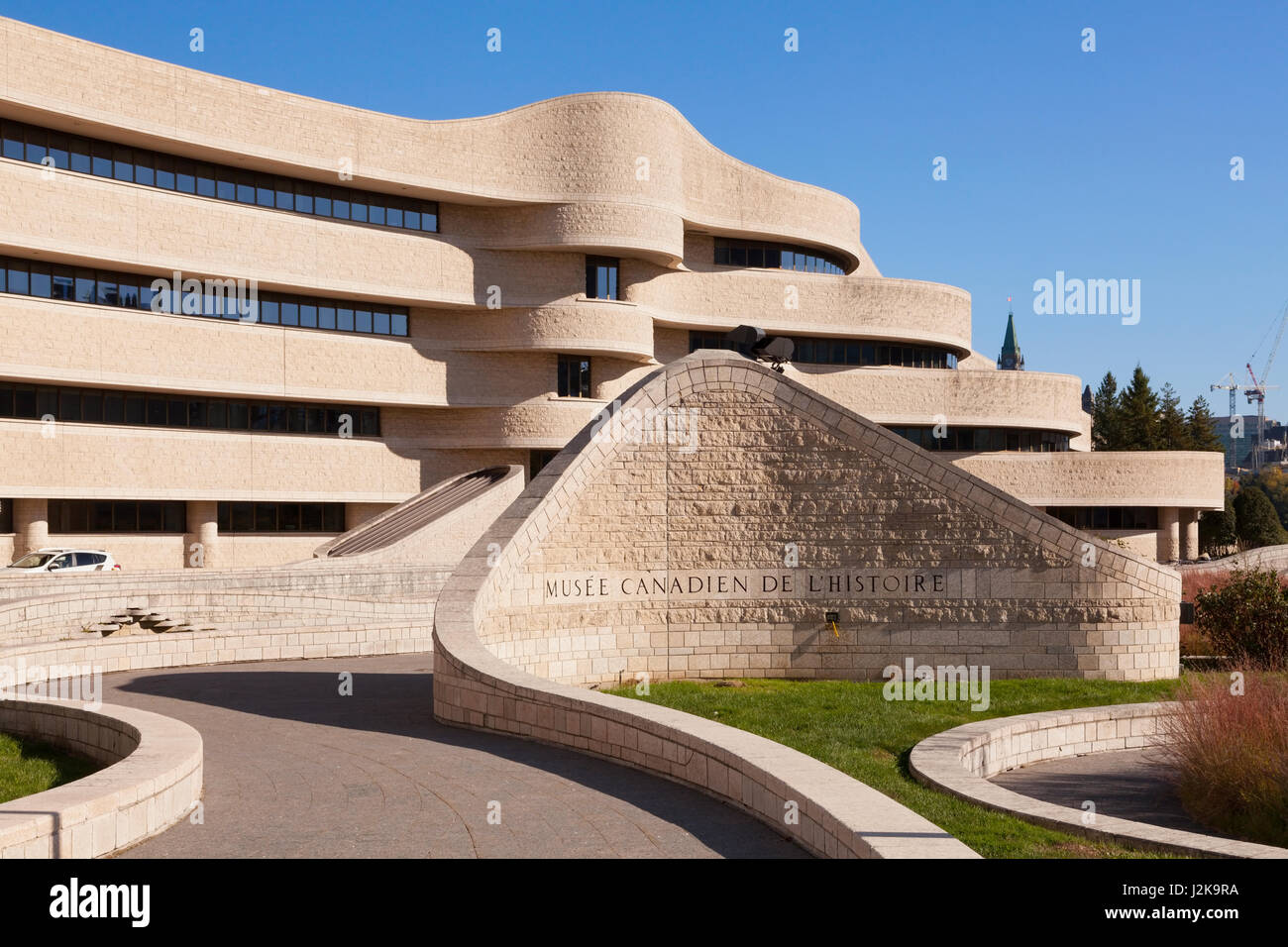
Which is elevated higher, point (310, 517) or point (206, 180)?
point (206, 180)

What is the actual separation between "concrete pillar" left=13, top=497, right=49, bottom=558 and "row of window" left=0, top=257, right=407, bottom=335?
→ 642 cm

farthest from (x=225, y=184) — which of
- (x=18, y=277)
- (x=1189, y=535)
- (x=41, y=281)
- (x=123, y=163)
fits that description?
(x=1189, y=535)

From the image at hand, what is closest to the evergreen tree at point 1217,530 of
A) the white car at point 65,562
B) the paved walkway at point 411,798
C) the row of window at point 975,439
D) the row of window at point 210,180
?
the row of window at point 975,439

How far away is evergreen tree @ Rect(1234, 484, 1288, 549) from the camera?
250 ft

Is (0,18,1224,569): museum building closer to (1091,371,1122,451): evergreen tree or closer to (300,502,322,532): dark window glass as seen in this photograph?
(300,502,322,532): dark window glass

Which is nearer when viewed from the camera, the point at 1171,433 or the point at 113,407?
the point at 113,407

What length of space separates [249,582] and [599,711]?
691 inches

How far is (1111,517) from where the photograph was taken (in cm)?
5700

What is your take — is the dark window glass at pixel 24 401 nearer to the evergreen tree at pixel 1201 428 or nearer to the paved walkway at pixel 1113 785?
the paved walkway at pixel 1113 785

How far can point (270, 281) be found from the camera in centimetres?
4041

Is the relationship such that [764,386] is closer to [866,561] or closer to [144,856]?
[866,561]

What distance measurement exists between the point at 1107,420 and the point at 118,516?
241 feet

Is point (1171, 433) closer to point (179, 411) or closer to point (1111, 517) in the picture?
point (1111, 517)
